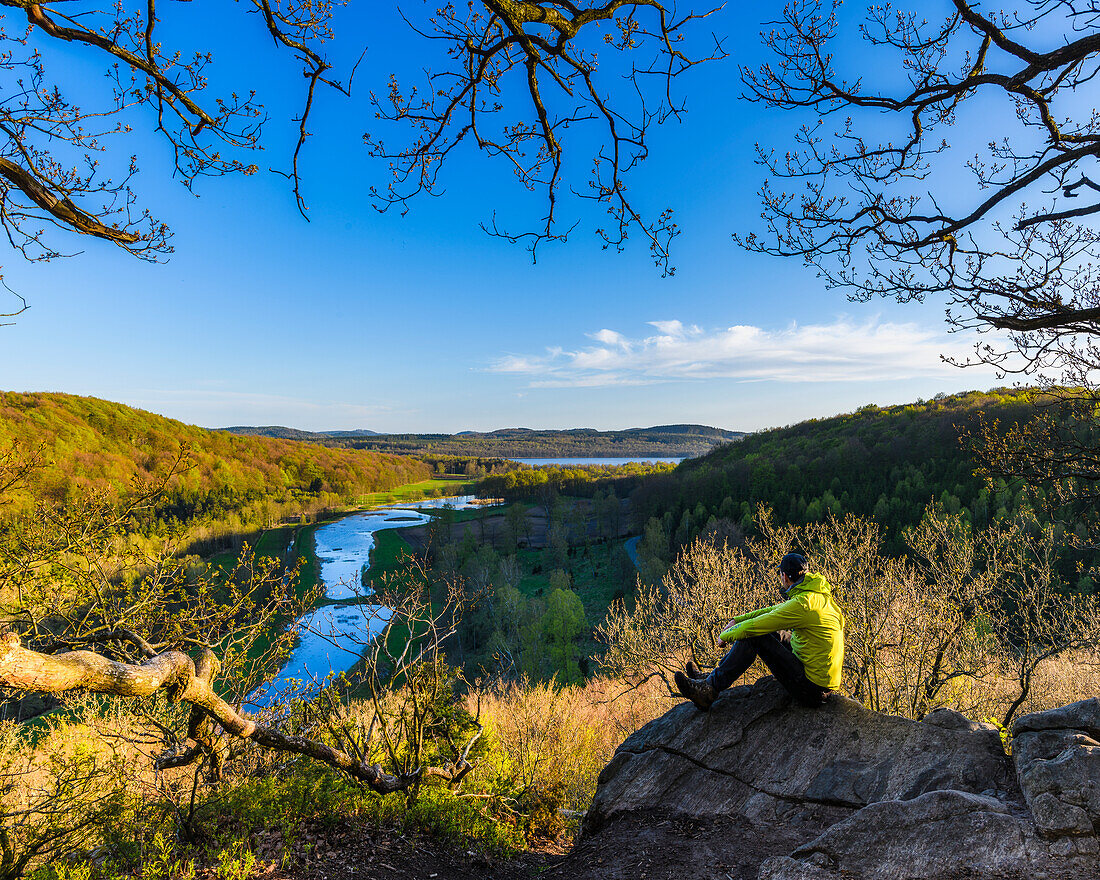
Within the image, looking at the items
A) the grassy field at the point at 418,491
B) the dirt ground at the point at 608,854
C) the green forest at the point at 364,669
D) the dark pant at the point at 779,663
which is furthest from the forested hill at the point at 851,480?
the grassy field at the point at 418,491

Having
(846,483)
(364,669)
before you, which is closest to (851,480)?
(846,483)

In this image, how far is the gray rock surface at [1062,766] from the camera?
3.26m

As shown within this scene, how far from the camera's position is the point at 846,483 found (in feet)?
214

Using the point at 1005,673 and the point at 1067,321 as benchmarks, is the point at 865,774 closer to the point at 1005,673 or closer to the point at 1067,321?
the point at 1067,321

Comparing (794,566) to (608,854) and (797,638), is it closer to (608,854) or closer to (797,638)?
(797,638)

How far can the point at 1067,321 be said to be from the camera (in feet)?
12.1

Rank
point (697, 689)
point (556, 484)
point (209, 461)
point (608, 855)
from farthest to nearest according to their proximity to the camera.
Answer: point (556, 484)
point (209, 461)
point (697, 689)
point (608, 855)

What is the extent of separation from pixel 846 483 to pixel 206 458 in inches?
3893

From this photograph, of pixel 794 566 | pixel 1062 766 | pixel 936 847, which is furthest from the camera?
pixel 794 566

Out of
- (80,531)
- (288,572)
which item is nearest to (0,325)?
(80,531)

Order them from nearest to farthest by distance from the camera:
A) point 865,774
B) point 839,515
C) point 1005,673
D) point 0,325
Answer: point 0,325 → point 865,774 → point 1005,673 → point 839,515

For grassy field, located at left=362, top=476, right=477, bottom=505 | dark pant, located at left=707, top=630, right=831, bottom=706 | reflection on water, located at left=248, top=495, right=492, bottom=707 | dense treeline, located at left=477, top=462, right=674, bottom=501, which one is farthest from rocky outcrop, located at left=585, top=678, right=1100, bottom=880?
grassy field, located at left=362, top=476, right=477, bottom=505

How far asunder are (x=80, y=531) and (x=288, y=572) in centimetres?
209

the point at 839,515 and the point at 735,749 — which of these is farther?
the point at 839,515
